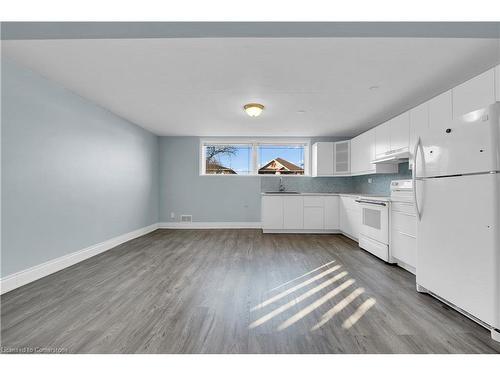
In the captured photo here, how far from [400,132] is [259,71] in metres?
2.26

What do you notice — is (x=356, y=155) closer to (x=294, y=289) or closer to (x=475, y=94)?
(x=475, y=94)

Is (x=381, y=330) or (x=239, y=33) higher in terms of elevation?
(x=239, y=33)

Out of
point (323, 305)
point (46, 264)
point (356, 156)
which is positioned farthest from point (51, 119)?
point (356, 156)

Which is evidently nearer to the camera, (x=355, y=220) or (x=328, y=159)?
(x=355, y=220)

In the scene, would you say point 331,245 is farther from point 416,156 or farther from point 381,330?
point 381,330

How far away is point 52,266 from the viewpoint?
2.92m

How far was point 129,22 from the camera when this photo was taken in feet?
5.91

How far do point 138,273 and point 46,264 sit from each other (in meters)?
1.06

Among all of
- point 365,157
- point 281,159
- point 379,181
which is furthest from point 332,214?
point 281,159

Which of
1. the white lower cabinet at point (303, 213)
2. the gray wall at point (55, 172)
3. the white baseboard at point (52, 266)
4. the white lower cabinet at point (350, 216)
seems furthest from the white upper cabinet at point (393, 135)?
the white baseboard at point (52, 266)

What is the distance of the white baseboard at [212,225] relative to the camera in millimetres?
6160

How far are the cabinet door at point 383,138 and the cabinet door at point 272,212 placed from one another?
227 centimetres

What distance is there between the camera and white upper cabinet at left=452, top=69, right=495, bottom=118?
205 centimetres
